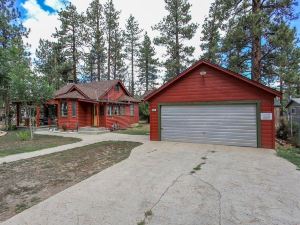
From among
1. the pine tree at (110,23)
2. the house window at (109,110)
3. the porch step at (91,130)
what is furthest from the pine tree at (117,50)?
the porch step at (91,130)

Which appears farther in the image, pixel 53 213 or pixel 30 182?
pixel 30 182

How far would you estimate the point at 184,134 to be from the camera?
36.4ft

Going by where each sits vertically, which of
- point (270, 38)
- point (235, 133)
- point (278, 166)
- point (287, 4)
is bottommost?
point (278, 166)

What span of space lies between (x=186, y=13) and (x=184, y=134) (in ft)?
57.1

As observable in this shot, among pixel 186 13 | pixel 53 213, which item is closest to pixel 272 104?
pixel 53 213

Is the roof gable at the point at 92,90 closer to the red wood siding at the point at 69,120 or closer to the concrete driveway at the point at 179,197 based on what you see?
the red wood siding at the point at 69,120

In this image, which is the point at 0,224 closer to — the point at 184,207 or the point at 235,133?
the point at 184,207

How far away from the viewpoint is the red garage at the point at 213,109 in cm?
942

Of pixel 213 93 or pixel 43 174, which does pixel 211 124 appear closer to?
pixel 213 93

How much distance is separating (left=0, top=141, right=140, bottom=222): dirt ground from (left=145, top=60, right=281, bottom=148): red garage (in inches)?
148

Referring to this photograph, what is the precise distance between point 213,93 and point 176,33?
1558 cm

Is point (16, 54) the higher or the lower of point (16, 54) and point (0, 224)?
the higher

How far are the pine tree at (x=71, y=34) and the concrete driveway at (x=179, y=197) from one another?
80.4 ft

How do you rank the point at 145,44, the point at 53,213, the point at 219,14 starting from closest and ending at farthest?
the point at 53,213
the point at 219,14
the point at 145,44
